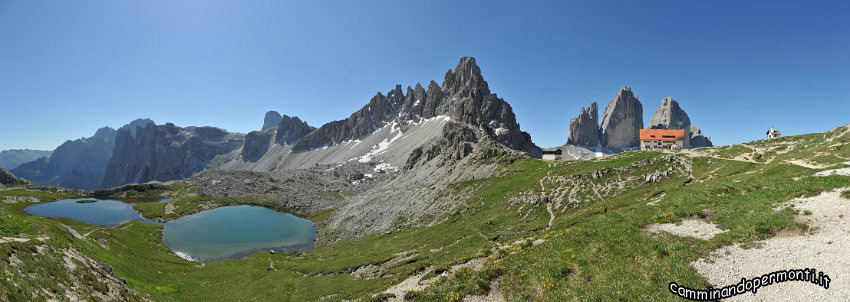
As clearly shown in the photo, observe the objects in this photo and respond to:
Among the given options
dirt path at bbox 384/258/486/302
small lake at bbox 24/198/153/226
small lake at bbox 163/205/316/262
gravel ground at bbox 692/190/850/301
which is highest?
gravel ground at bbox 692/190/850/301

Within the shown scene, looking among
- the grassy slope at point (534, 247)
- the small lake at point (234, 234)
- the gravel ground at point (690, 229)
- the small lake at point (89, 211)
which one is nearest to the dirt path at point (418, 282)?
the grassy slope at point (534, 247)

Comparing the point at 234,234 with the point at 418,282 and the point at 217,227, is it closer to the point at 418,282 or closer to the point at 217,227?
the point at 217,227

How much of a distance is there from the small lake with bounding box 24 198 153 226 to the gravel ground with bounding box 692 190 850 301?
168714 millimetres

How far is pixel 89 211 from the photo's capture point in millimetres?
154625

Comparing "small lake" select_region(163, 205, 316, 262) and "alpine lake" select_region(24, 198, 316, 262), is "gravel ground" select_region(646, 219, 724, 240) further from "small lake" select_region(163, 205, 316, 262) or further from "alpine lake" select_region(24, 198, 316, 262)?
"small lake" select_region(163, 205, 316, 262)

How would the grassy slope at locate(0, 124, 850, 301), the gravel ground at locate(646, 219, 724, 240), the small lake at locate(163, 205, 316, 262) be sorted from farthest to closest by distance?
the small lake at locate(163, 205, 316, 262), the gravel ground at locate(646, 219, 724, 240), the grassy slope at locate(0, 124, 850, 301)

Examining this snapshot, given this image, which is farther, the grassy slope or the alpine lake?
Result: the alpine lake

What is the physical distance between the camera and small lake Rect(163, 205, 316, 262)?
96.3 m

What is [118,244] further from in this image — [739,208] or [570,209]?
[739,208]

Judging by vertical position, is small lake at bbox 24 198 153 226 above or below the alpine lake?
above

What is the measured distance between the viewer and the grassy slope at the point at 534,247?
21.7 m

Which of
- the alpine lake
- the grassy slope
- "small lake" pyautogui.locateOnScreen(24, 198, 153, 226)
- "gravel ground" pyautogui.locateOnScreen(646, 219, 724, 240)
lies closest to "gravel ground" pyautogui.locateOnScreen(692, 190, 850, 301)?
the grassy slope

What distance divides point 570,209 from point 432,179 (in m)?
78.3

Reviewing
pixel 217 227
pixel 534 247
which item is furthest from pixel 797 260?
pixel 217 227
